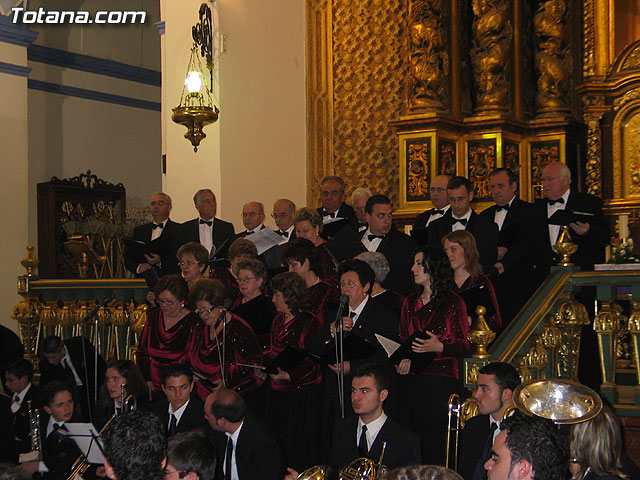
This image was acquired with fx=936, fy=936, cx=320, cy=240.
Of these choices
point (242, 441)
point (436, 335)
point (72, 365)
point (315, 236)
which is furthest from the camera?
point (72, 365)

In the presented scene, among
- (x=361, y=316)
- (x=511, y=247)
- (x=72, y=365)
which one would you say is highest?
(x=511, y=247)

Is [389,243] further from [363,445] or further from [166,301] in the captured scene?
[363,445]

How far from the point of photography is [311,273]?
6457mm

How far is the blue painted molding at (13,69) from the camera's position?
471 inches

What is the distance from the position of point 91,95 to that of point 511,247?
1060 cm

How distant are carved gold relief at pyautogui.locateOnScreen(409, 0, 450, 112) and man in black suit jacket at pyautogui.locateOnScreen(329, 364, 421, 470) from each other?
5045 millimetres

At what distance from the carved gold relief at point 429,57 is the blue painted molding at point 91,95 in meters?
7.35

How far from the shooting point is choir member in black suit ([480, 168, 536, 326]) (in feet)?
21.9

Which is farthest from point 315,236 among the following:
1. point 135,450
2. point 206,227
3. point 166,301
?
point 135,450

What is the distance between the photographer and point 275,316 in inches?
253

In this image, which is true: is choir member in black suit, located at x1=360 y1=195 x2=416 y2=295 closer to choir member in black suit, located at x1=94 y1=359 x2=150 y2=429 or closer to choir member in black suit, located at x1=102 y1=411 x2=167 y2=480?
choir member in black suit, located at x1=94 y1=359 x2=150 y2=429

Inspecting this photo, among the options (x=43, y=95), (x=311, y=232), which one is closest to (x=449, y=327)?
(x=311, y=232)

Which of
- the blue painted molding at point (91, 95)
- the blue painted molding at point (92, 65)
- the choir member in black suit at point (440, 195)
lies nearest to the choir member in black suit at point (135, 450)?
the choir member in black suit at point (440, 195)

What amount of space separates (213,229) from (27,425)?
2336 mm
